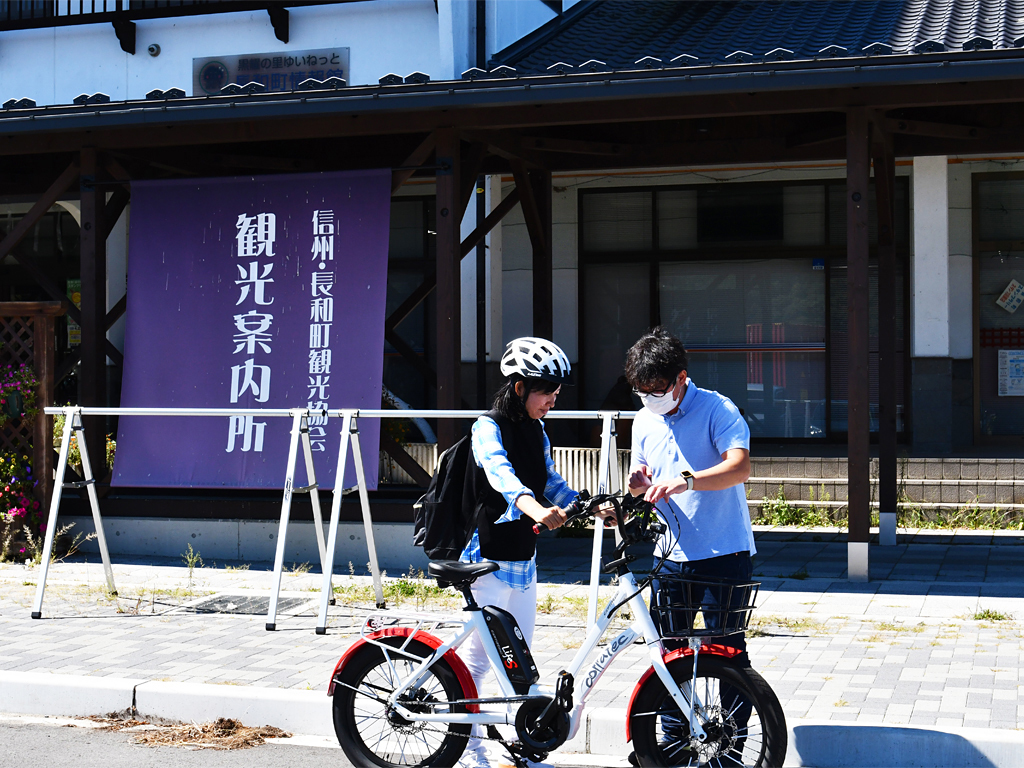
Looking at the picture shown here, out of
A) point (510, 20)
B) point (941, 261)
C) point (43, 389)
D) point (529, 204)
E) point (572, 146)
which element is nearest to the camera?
point (43, 389)

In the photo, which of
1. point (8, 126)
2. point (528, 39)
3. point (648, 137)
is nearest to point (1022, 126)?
point (648, 137)

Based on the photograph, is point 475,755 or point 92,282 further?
point 92,282

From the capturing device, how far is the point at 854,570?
8445mm

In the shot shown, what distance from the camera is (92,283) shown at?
33.3 feet

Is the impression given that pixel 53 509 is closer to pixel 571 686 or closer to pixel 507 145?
pixel 507 145

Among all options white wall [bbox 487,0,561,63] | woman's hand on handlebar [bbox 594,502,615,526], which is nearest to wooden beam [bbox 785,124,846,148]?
white wall [bbox 487,0,561,63]

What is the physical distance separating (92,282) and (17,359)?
0.92 m

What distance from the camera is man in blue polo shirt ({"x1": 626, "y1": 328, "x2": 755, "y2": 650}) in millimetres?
4309

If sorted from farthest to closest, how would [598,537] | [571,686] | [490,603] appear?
1. [598,537]
2. [490,603]
3. [571,686]

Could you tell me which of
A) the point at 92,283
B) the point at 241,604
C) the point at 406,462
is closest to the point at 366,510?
the point at 241,604

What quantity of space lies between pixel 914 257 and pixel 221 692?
1008 cm

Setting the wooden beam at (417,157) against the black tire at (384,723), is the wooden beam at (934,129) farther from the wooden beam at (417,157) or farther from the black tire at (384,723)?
the black tire at (384,723)

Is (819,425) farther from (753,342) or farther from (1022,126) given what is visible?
(1022,126)

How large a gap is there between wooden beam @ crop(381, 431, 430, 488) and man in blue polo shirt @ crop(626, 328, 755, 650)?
518cm
